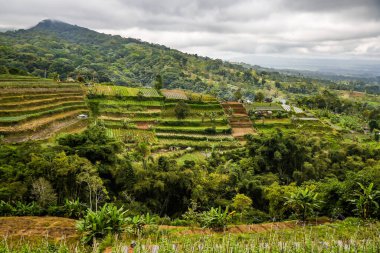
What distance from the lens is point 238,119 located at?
4625 centimetres

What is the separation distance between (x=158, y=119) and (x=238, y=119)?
40.5 feet

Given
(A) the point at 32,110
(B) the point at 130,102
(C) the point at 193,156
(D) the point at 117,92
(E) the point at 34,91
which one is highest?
(D) the point at 117,92

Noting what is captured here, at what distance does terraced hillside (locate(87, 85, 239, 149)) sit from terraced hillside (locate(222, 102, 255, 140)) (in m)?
1.18

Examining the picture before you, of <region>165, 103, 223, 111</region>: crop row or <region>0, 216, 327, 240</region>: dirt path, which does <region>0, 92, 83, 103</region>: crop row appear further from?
<region>0, 216, 327, 240</region>: dirt path

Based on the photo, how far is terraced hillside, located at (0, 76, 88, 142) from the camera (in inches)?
1074

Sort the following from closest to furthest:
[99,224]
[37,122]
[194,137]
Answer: [99,224]
[37,122]
[194,137]

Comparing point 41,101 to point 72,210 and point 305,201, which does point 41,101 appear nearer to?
point 72,210

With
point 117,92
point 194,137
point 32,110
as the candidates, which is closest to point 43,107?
point 32,110

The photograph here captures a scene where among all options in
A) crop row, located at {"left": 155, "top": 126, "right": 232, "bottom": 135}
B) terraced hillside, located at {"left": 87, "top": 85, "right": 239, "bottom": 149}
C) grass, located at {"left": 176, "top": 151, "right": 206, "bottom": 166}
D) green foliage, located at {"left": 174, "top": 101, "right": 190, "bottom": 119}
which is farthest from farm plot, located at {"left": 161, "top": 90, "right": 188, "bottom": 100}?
grass, located at {"left": 176, "top": 151, "right": 206, "bottom": 166}

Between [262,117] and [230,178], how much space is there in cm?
2646

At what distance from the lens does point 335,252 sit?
9352 millimetres

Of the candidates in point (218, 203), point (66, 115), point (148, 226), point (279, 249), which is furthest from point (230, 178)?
point (66, 115)

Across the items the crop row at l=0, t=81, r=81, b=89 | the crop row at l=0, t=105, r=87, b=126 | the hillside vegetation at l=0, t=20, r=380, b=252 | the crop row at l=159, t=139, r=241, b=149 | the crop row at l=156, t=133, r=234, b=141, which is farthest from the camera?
the crop row at l=156, t=133, r=234, b=141

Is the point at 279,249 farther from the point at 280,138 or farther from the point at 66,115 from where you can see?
the point at 66,115
